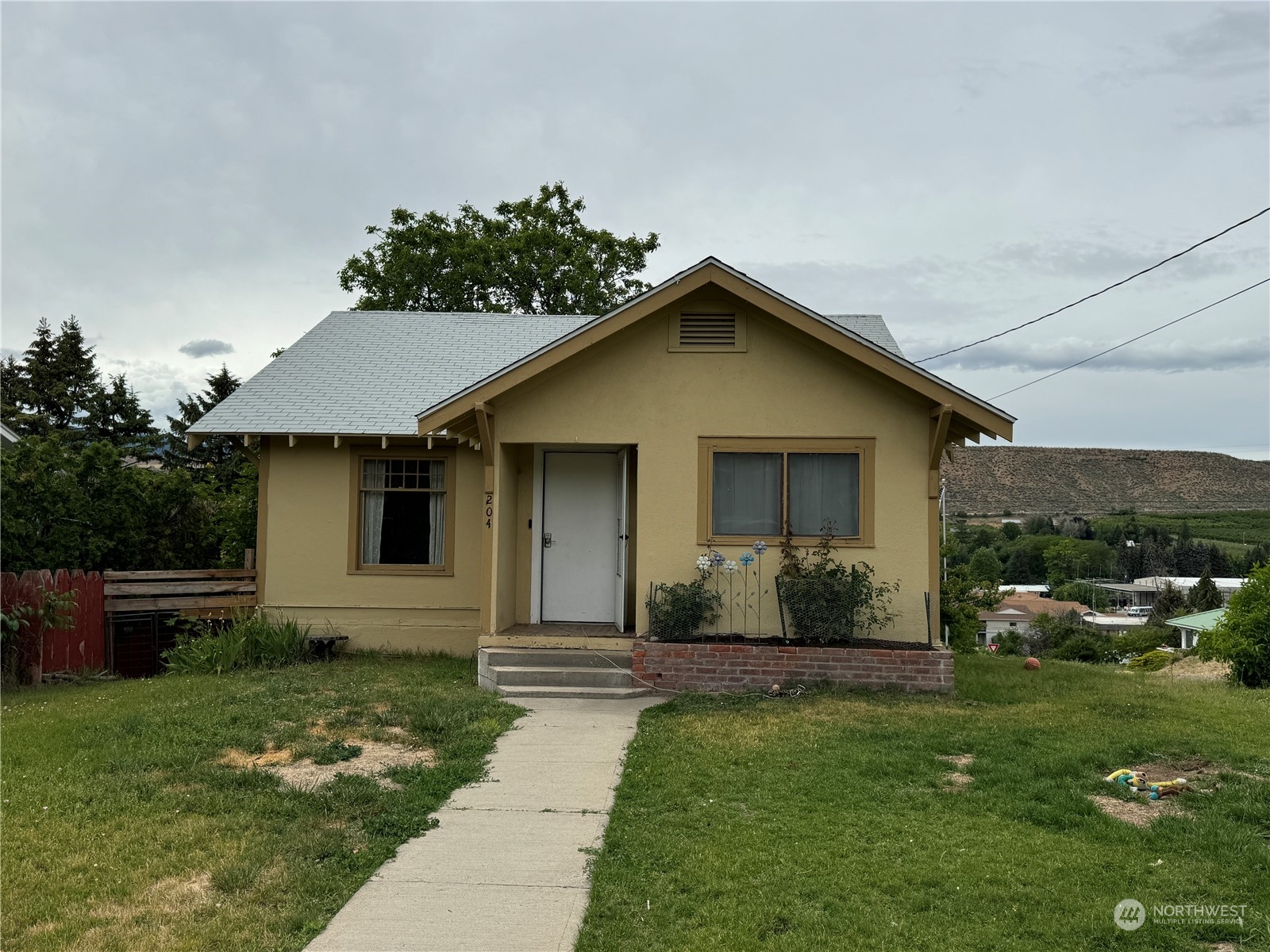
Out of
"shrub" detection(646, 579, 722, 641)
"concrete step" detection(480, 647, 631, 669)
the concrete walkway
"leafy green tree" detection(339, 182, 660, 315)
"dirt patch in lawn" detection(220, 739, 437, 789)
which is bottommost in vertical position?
the concrete walkway

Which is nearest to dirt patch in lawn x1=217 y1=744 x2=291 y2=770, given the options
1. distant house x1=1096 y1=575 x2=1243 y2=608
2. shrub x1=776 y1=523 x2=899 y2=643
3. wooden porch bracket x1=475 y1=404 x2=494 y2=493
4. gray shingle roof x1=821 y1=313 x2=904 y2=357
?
wooden porch bracket x1=475 y1=404 x2=494 y2=493

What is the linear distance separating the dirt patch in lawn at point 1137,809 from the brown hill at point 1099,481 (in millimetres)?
35979

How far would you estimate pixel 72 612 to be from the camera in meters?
11.0

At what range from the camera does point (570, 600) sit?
1206 centimetres

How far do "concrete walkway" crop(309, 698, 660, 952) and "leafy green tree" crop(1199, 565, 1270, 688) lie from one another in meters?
8.66

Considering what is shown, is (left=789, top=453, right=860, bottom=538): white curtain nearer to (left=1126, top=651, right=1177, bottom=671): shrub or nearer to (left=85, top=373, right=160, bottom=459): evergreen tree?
(left=1126, top=651, right=1177, bottom=671): shrub

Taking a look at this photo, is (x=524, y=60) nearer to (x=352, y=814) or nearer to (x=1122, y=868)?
(x=352, y=814)

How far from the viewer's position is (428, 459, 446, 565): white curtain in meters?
13.0

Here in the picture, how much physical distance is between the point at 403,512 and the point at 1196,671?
12.9 m

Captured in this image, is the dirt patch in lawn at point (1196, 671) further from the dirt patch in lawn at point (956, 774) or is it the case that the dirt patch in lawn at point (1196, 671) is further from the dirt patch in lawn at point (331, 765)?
the dirt patch in lawn at point (331, 765)

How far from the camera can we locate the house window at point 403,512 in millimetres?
12984

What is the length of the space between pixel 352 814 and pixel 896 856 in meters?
3.24

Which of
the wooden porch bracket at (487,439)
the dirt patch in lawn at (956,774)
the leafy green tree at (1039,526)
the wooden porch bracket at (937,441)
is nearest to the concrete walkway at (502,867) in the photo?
the dirt patch in lawn at (956,774)

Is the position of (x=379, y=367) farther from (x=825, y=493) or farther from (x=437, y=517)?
(x=825, y=493)
